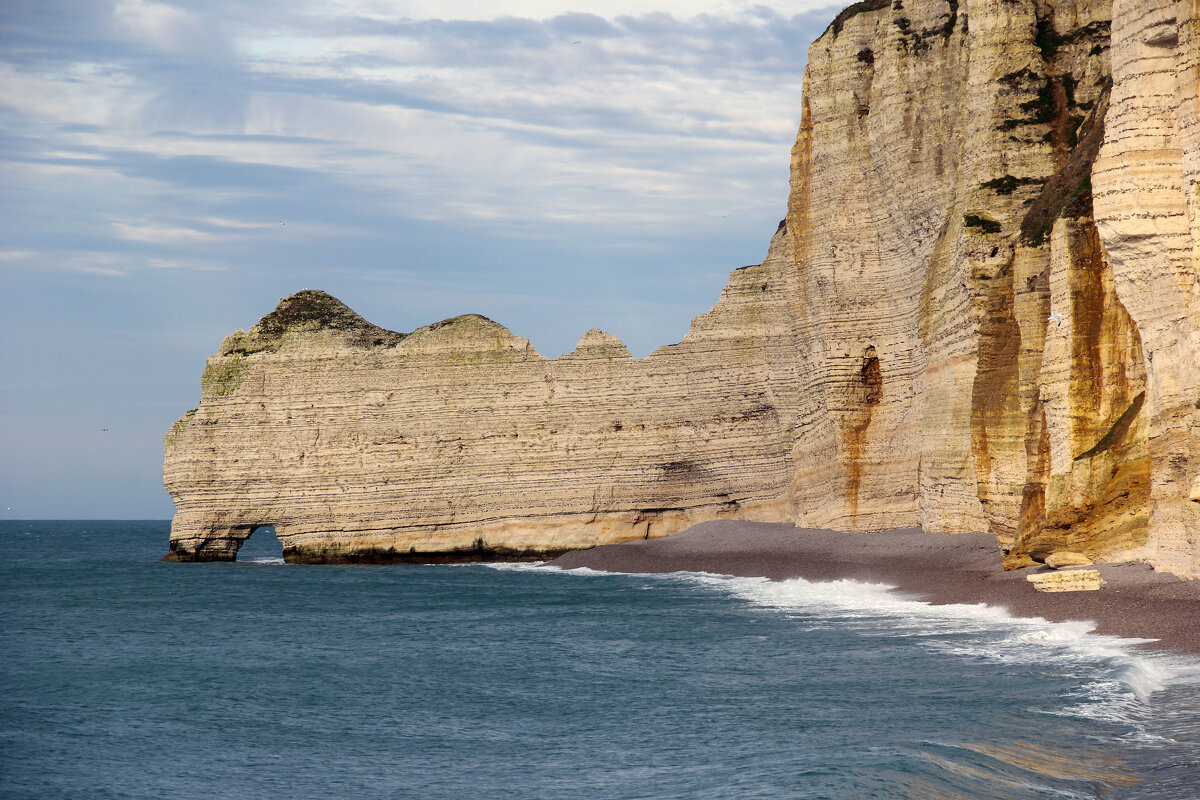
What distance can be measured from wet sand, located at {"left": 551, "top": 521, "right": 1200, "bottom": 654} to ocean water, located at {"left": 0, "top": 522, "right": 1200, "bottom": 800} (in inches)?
22.4

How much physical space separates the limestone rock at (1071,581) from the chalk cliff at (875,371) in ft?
2.54

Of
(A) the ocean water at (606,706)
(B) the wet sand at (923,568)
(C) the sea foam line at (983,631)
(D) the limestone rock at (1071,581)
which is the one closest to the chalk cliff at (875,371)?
(B) the wet sand at (923,568)

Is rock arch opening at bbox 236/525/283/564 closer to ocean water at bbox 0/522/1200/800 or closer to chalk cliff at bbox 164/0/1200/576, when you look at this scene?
chalk cliff at bbox 164/0/1200/576

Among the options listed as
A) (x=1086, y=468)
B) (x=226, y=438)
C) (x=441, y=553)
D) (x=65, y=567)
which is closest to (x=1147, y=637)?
(x=1086, y=468)

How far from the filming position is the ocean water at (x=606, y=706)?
10086 millimetres

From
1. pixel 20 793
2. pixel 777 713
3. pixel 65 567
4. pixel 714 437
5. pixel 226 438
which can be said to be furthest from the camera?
pixel 65 567

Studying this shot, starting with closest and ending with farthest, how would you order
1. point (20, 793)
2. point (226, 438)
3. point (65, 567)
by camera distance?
point (20, 793), point (226, 438), point (65, 567)

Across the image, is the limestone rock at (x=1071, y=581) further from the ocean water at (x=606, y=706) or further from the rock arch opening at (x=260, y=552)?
the rock arch opening at (x=260, y=552)

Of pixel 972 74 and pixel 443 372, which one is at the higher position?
pixel 972 74

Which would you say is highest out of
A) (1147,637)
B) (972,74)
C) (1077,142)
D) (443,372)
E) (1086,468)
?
(972,74)

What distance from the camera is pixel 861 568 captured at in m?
25.5

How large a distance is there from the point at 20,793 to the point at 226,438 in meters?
28.8

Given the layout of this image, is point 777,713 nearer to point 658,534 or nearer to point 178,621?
point 178,621

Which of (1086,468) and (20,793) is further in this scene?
(1086,468)
